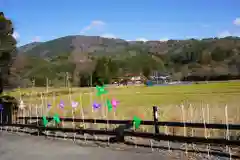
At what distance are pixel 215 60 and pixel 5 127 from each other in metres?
116

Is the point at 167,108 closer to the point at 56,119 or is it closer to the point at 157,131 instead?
the point at 56,119

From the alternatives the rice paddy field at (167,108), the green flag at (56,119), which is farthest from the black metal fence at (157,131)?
the green flag at (56,119)

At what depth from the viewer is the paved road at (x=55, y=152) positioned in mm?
11273

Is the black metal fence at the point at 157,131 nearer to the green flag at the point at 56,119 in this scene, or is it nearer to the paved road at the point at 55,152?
the paved road at the point at 55,152

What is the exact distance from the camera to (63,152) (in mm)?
12578

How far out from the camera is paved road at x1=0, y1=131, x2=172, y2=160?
1127cm

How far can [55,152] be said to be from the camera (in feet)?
41.5

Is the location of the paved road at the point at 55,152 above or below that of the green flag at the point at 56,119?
below

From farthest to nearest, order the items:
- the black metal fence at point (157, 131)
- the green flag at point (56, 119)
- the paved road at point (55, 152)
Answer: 1. the green flag at point (56, 119)
2. the paved road at point (55, 152)
3. the black metal fence at point (157, 131)

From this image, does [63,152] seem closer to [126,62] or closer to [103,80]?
[103,80]

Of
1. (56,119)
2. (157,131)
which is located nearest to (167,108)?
(56,119)

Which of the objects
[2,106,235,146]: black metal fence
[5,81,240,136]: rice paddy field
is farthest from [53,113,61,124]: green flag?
[5,81,240,136]: rice paddy field

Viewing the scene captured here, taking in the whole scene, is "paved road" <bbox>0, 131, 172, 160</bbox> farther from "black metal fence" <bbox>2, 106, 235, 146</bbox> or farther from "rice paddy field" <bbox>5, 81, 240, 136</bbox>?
"rice paddy field" <bbox>5, 81, 240, 136</bbox>

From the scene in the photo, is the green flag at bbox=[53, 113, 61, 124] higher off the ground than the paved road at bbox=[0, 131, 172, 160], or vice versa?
the green flag at bbox=[53, 113, 61, 124]
